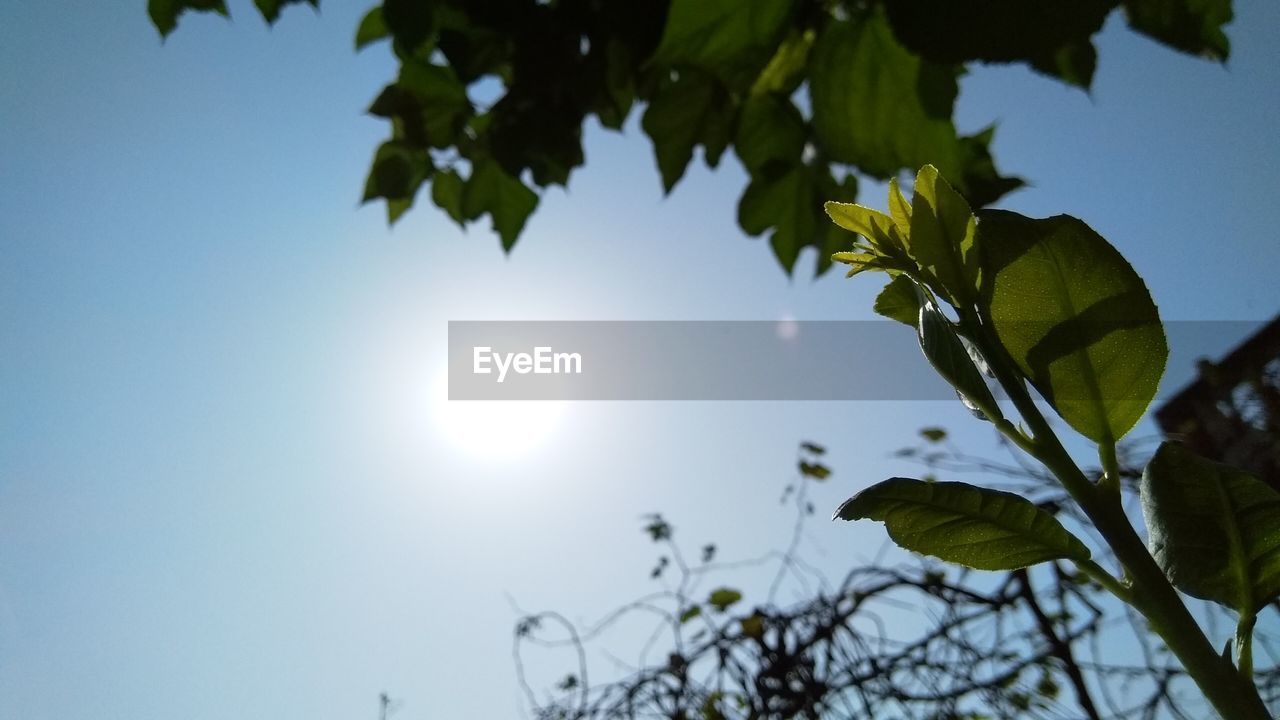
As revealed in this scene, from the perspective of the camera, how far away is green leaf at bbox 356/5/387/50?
41.9 inches

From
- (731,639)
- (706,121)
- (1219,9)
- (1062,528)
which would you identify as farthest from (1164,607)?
(731,639)

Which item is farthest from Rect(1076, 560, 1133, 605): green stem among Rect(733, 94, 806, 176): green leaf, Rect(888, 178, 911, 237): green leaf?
Rect(733, 94, 806, 176): green leaf

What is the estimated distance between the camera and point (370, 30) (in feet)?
3.51

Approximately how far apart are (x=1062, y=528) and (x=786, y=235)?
846 millimetres

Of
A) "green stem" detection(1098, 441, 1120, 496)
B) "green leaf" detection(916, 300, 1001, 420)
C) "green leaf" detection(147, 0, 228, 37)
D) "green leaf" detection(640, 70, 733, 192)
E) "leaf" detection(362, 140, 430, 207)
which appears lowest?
"green stem" detection(1098, 441, 1120, 496)

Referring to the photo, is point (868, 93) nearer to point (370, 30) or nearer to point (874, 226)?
point (874, 226)

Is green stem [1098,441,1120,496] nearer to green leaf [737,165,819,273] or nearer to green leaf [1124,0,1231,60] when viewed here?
green leaf [1124,0,1231,60]

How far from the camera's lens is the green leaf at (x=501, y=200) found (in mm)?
1123

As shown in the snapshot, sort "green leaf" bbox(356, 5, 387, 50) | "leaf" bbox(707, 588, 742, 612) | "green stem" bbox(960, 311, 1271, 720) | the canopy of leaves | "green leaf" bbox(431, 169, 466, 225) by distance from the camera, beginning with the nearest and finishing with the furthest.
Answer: "green stem" bbox(960, 311, 1271, 720)
the canopy of leaves
"green leaf" bbox(356, 5, 387, 50)
"green leaf" bbox(431, 169, 466, 225)
"leaf" bbox(707, 588, 742, 612)

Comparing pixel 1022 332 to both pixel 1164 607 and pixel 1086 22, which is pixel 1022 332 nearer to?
pixel 1164 607

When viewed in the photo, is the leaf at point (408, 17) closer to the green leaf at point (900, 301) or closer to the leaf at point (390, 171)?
the leaf at point (390, 171)

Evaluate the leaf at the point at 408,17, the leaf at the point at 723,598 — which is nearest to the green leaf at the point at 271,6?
the leaf at the point at 408,17

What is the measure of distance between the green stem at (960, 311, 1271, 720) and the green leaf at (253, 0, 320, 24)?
0.96 metres

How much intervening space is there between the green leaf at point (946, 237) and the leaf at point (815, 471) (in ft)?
5.86
